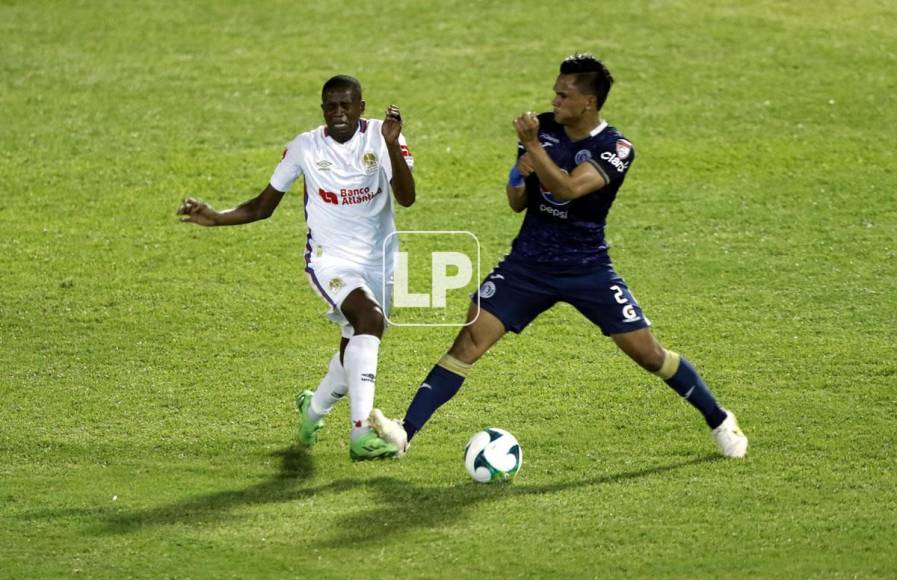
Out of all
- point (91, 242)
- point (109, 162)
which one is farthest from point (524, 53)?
point (91, 242)

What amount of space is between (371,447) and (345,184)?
1613 millimetres

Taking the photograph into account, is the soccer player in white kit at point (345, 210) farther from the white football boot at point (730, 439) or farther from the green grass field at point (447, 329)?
A: the white football boot at point (730, 439)

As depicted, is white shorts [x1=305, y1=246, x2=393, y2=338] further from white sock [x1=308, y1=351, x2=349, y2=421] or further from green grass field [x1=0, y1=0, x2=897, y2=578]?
green grass field [x1=0, y1=0, x2=897, y2=578]

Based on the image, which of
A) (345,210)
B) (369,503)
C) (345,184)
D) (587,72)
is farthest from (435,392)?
(587,72)

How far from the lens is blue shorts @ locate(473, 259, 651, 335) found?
8.68 m

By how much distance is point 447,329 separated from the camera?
1140cm

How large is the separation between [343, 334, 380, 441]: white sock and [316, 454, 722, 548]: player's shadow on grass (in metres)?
0.42

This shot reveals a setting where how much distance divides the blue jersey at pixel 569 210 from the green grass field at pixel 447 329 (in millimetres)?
1299

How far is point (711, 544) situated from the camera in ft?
25.7

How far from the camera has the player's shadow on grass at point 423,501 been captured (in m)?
8.09

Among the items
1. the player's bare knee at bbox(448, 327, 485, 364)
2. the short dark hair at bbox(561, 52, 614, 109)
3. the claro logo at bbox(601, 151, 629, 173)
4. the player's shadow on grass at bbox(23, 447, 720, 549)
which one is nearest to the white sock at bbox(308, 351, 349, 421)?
the player's shadow on grass at bbox(23, 447, 720, 549)

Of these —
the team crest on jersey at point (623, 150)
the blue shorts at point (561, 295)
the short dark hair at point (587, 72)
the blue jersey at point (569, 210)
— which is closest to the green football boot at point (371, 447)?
the blue shorts at point (561, 295)

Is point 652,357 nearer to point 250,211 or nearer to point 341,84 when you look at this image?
point 341,84

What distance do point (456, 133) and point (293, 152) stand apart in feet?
20.1
